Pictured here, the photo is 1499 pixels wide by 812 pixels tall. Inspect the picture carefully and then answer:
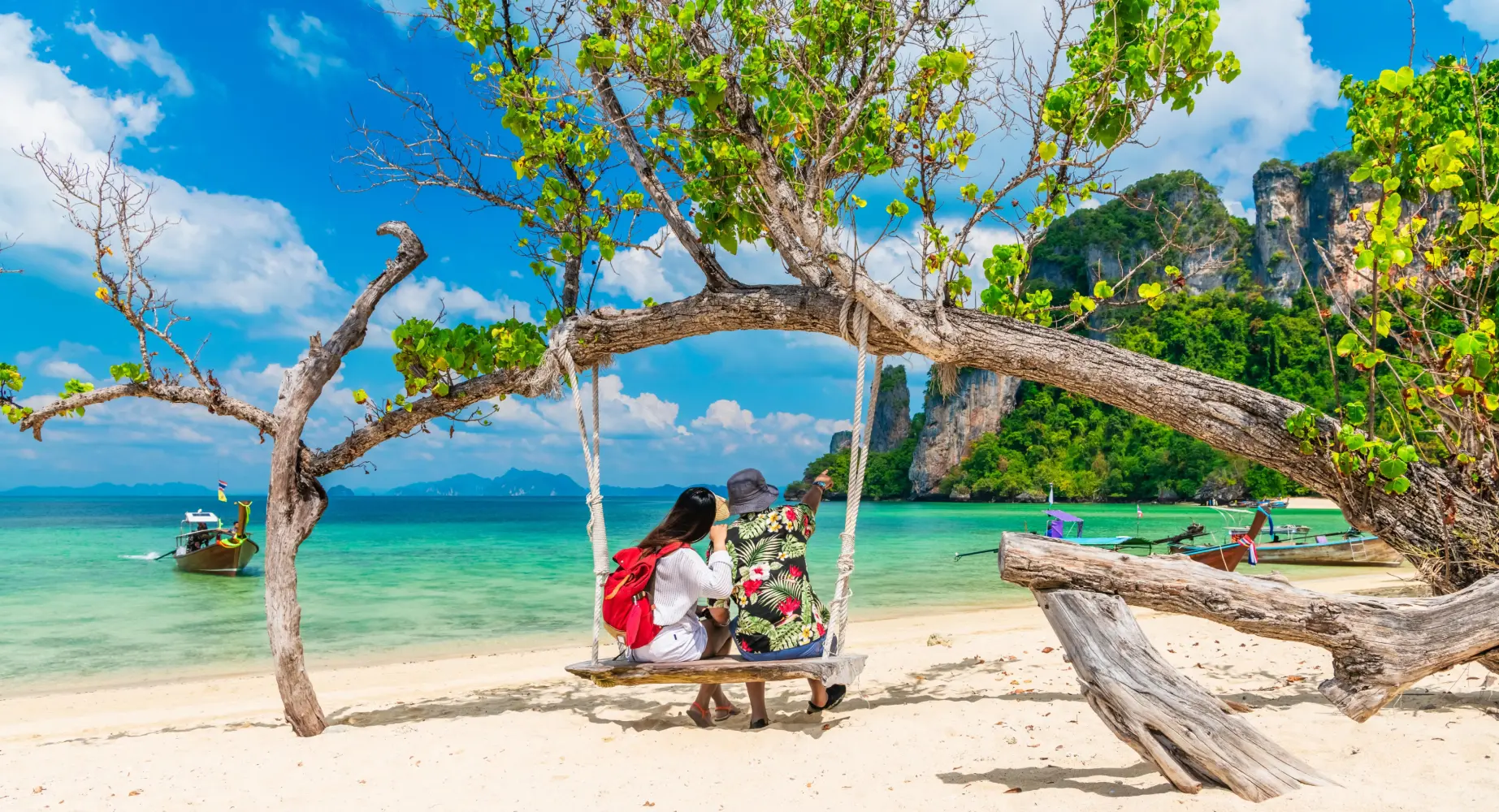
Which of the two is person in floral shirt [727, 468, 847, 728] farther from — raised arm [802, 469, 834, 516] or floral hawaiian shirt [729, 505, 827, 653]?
raised arm [802, 469, 834, 516]

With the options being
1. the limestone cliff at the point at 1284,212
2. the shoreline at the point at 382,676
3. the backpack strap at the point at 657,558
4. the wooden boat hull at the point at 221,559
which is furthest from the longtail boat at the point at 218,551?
the limestone cliff at the point at 1284,212

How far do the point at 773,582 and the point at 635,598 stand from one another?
63 cm

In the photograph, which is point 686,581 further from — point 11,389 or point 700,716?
point 11,389

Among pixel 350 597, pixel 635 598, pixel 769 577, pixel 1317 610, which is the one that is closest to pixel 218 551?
pixel 350 597

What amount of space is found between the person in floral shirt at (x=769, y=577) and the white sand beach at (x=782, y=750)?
0.48 meters

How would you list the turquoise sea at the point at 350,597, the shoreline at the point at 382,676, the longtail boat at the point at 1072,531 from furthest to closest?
the longtail boat at the point at 1072,531
the turquoise sea at the point at 350,597
the shoreline at the point at 382,676

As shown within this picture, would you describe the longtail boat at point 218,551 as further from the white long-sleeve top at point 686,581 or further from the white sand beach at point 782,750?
the white long-sleeve top at point 686,581

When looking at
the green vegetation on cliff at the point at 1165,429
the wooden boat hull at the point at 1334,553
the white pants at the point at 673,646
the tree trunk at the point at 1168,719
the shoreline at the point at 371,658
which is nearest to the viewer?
the tree trunk at the point at 1168,719

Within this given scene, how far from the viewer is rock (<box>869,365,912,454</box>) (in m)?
76.1

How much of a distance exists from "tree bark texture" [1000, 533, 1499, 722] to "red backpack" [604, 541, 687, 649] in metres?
1.61

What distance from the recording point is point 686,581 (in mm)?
3807

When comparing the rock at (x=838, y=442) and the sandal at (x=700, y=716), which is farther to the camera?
the rock at (x=838, y=442)

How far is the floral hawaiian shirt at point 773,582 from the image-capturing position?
384 cm

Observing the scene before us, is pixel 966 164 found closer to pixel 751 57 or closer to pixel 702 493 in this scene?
pixel 751 57
